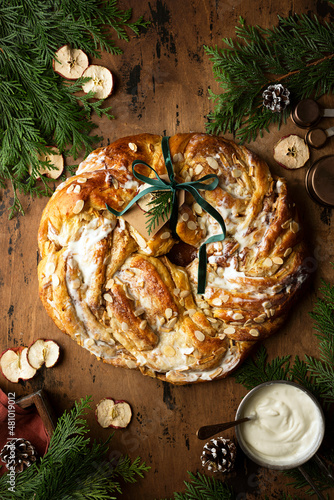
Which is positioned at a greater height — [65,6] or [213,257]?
[65,6]

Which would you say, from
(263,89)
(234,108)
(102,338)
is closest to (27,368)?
(102,338)

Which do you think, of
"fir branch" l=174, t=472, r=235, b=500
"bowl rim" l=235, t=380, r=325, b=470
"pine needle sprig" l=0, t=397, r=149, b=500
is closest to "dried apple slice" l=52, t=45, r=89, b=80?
"pine needle sprig" l=0, t=397, r=149, b=500

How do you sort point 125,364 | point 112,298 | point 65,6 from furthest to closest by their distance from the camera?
point 65,6, point 125,364, point 112,298

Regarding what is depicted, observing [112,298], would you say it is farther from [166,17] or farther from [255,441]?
[166,17]

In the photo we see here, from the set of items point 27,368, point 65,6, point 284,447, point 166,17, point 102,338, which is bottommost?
point 284,447

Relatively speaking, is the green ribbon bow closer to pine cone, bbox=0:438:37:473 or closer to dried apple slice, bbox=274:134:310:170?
dried apple slice, bbox=274:134:310:170

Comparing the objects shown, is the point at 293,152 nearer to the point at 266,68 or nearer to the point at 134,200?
the point at 266,68

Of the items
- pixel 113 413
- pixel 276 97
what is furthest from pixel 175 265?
pixel 276 97
